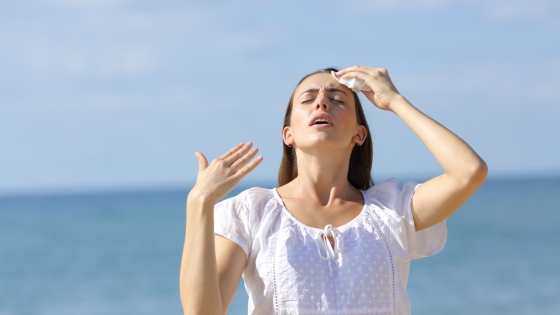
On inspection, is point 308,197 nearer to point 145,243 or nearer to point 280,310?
point 280,310

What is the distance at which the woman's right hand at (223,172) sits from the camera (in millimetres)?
3148

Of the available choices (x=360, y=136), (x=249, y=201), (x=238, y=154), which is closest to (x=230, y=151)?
(x=238, y=154)

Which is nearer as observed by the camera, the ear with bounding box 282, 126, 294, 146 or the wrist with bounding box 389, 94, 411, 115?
→ the wrist with bounding box 389, 94, 411, 115

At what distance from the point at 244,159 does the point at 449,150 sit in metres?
0.85

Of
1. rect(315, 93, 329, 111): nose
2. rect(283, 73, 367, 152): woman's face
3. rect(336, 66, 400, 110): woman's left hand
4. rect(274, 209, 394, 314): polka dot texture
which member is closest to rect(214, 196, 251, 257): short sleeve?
rect(274, 209, 394, 314): polka dot texture

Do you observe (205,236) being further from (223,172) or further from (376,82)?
(376,82)

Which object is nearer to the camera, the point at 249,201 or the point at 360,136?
the point at 249,201

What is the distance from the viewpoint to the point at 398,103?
352 cm

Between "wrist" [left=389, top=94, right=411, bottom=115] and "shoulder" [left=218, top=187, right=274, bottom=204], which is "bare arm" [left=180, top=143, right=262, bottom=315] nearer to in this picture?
"shoulder" [left=218, top=187, right=274, bottom=204]

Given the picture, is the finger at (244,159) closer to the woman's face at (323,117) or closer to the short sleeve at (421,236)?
the woman's face at (323,117)

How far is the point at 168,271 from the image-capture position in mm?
17734

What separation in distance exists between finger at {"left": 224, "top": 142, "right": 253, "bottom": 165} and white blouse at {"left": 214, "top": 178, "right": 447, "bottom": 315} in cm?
34

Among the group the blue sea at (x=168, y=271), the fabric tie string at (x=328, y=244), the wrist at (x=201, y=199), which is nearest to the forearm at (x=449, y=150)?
the fabric tie string at (x=328, y=244)

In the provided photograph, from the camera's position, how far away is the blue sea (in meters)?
13.2
